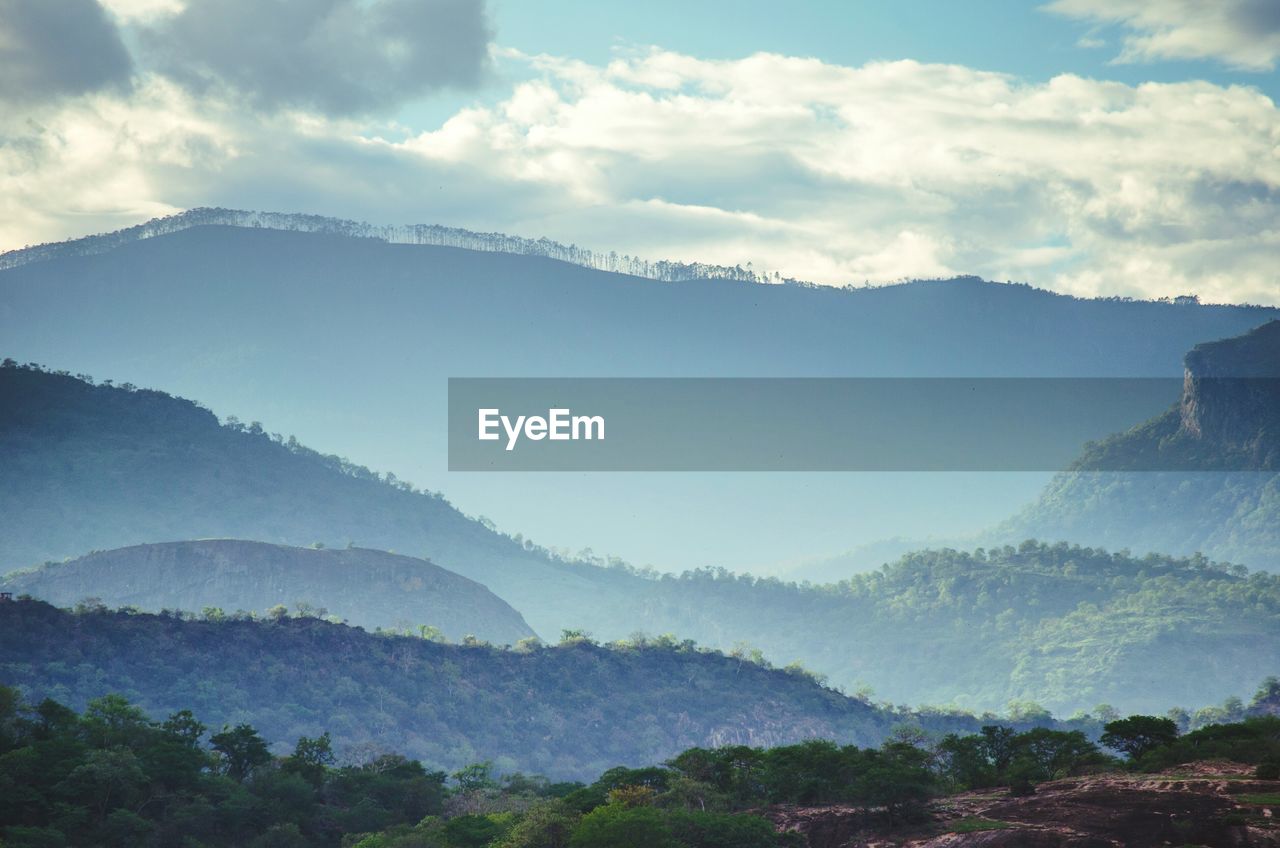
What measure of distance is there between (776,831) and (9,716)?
6979 cm

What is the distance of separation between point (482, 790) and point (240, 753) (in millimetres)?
21817

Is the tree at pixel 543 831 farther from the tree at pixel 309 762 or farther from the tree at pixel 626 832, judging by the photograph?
the tree at pixel 309 762

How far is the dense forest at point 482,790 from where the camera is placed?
97688mm

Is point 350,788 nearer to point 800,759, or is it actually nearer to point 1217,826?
point 800,759

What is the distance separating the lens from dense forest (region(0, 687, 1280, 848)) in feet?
320

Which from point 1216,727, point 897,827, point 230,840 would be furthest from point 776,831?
point 230,840

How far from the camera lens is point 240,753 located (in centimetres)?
14375

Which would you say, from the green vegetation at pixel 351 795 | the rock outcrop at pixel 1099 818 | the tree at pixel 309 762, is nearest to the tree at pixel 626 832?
the green vegetation at pixel 351 795

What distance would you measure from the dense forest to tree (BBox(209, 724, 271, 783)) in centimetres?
15

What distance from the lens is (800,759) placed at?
115 meters

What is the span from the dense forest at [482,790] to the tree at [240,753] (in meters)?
0.15

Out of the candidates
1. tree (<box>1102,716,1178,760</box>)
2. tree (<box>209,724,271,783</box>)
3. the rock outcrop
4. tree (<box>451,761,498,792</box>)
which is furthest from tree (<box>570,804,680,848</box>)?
tree (<box>209,724,271,783</box>)

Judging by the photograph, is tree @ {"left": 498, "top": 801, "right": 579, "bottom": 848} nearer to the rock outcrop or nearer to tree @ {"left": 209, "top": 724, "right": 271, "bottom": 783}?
the rock outcrop

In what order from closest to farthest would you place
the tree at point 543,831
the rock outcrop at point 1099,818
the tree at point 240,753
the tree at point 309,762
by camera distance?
A: the rock outcrop at point 1099,818 → the tree at point 543,831 → the tree at point 309,762 → the tree at point 240,753
